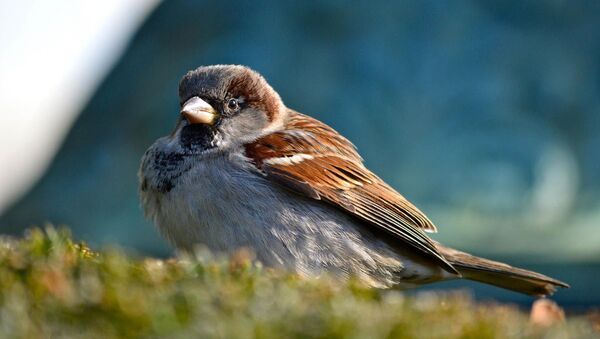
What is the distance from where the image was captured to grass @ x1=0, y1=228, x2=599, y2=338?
2004 millimetres

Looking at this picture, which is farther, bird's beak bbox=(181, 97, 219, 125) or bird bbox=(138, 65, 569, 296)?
bird's beak bbox=(181, 97, 219, 125)

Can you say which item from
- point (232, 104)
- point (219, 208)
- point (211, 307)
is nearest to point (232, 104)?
point (232, 104)

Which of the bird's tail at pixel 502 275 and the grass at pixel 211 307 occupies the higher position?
the bird's tail at pixel 502 275

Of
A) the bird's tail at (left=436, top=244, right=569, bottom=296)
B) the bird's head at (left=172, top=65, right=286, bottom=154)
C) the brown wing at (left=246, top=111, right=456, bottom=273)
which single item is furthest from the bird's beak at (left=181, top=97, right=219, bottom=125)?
the bird's tail at (left=436, top=244, right=569, bottom=296)

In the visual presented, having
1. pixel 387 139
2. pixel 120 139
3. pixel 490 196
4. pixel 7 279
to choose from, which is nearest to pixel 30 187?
pixel 120 139

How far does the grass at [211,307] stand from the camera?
2.00 m

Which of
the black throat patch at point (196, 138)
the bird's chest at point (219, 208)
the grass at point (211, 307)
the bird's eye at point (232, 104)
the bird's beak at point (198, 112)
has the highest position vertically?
the bird's eye at point (232, 104)

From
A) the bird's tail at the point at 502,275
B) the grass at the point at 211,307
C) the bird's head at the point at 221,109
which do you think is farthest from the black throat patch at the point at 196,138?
the grass at the point at 211,307

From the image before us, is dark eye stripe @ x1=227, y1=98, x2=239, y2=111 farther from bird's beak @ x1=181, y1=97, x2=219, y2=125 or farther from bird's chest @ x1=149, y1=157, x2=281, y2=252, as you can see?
bird's chest @ x1=149, y1=157, x2=281, y2=252

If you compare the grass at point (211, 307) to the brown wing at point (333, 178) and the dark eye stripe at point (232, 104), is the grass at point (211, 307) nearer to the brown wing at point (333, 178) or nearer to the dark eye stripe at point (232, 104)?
the brown wing at point (333, 178)

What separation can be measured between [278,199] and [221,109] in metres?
0.51

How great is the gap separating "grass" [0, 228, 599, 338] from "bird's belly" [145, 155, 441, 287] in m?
1.12

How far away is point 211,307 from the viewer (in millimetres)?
2117

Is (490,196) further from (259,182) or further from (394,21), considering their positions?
(259,182)
